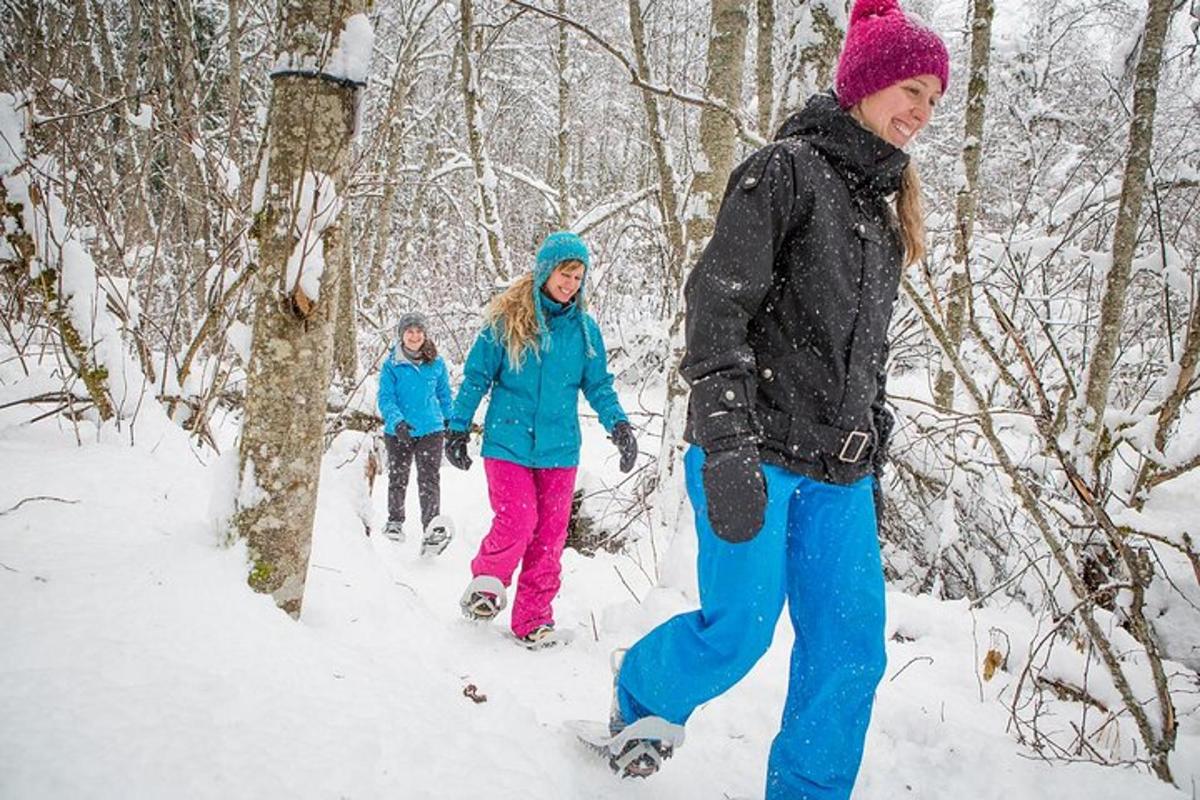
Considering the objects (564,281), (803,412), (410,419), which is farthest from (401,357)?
(803,412)

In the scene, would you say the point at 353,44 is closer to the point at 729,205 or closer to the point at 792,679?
the point at 729,205

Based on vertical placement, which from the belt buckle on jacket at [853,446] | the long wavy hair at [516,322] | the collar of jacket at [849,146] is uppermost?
the collar of jacket at [849,146]

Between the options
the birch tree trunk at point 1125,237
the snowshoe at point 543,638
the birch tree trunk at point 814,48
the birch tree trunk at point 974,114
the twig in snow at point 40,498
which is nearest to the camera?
the twig in snow at point 40,498

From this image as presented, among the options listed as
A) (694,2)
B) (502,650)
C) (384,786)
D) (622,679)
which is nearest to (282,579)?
(384,786)

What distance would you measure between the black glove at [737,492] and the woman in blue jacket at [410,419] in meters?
4.51

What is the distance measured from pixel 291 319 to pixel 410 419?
387cm

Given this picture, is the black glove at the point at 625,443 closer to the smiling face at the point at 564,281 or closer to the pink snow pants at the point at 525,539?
the pink snow pants at the point at 525,539

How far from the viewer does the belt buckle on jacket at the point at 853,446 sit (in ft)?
5.59

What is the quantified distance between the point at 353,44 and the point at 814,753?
7.27ft

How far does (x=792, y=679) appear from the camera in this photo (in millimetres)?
1798

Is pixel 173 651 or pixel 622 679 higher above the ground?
pixel 173 651

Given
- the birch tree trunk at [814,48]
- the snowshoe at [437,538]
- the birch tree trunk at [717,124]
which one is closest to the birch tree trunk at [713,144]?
the birch tree trunk at [717,124]

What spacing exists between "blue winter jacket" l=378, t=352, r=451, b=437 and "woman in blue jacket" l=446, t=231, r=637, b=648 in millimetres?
2468

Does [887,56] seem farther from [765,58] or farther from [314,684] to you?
[765,58]
